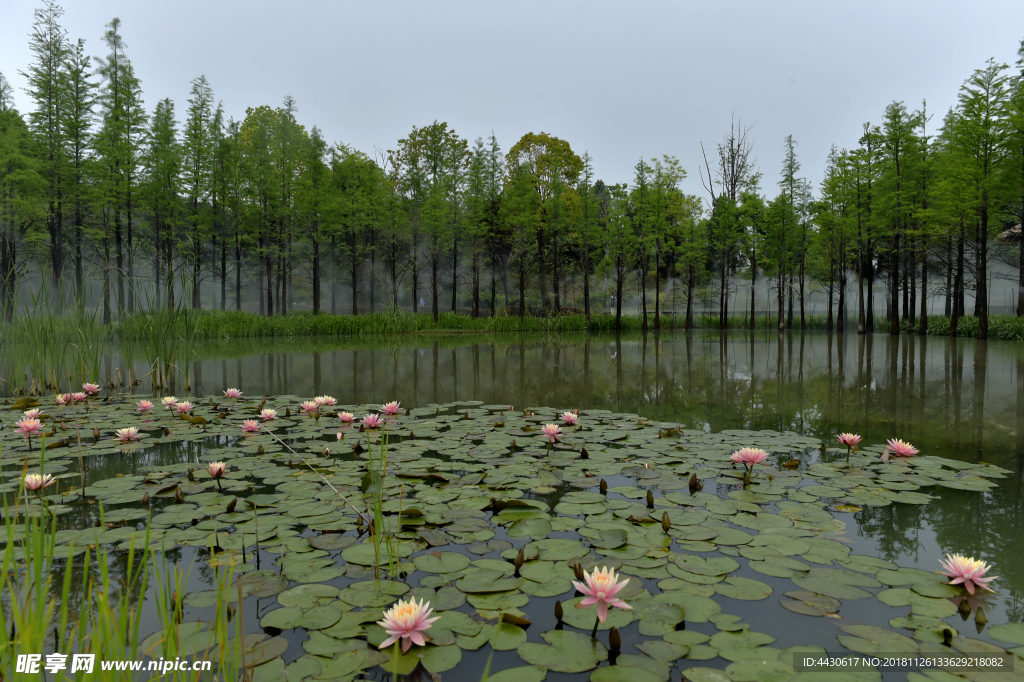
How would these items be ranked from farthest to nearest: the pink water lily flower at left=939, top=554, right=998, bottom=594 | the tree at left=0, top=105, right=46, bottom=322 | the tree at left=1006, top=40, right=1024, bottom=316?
the tree at left=0, top=105, right=46, bottom=322
the tree at left=1006, top=40, right=1024, bottom=316
the pink water lily flower at left=939, top=554, right=998, bottom=594

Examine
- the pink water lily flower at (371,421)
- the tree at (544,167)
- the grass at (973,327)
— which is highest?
the tree at (544,167)

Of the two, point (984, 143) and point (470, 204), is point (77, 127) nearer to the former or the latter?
point (470, 204)

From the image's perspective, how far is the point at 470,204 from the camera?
29078 millimetres

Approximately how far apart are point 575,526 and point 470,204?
91.9 ft

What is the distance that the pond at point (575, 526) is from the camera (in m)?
1.69

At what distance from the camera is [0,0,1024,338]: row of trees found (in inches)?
Answer: 800

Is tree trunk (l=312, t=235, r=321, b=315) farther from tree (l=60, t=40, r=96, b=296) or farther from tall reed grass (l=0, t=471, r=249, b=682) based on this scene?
tall reed grass (l=0, t=471, r=249, b=682)

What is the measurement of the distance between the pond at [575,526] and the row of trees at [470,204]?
17.8 meters

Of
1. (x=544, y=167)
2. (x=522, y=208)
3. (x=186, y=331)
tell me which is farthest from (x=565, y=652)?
(x=544, y=167)

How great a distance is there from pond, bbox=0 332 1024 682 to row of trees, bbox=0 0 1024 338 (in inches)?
702

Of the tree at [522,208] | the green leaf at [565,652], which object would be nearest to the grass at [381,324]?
the tree at [522,208]

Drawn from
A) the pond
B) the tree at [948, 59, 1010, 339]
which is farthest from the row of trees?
the pond

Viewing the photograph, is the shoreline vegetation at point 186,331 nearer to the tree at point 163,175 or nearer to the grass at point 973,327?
the grass at point 973,327

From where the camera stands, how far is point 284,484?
128 inches
